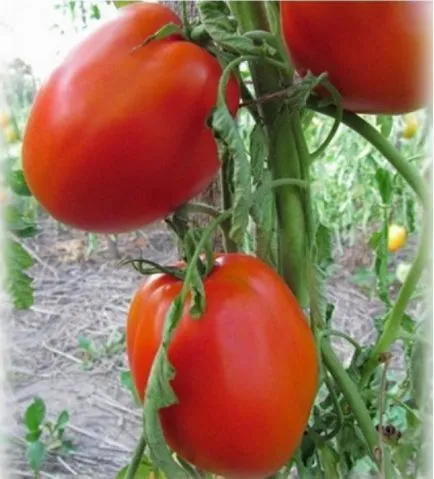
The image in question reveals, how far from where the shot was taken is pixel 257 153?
40 cm

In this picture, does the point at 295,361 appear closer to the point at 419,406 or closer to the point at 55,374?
the point at 419,406

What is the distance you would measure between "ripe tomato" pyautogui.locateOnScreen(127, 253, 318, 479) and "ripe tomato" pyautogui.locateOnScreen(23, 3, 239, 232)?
0.18 ft

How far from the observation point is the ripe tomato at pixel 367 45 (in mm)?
380

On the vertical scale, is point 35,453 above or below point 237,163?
below

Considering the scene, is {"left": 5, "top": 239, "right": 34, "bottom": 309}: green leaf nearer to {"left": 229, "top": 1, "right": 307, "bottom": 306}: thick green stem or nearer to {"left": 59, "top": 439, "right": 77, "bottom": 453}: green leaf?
{"left": 229, "top": 1, "right": 307, "bottom": 306}: thick green stem

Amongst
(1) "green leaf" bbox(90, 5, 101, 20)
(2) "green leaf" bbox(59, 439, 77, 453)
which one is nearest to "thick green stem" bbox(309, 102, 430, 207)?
(1) "green leaf" bbox(90, 5, 101, 20)

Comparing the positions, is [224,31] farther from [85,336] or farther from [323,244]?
[85,336]

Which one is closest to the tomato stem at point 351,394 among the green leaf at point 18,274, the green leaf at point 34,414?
the green leaf at point 18,274

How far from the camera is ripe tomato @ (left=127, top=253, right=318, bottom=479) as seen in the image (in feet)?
1.24

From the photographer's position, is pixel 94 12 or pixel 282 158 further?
pixel 94 12

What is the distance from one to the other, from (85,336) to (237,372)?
4.61 feet

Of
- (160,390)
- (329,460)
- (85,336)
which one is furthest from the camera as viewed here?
(85,336)

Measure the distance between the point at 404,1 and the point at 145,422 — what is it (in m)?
0.24

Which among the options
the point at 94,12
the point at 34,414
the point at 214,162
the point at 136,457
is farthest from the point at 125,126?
the point at 34,414
